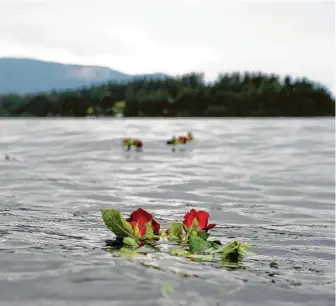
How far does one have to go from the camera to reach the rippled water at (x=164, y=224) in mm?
4629

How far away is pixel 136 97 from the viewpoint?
458 ft

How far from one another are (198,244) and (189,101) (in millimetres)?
131630

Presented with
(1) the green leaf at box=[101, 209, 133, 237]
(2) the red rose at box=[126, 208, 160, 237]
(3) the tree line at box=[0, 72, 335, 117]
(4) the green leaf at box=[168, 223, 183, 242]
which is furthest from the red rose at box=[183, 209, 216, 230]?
(3) the tree line at box=[0, 72, 335, 117]

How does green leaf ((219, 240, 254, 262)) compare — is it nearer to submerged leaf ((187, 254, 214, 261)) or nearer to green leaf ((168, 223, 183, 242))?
submerged leaf ((187, 254, 214, 261))

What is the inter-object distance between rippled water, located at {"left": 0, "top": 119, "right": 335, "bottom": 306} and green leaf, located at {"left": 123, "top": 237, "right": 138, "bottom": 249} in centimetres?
29

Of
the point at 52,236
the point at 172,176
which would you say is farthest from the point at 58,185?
the point at 52,236

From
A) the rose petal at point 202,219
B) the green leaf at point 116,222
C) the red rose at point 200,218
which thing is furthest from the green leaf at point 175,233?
the green leaf at point 116,222

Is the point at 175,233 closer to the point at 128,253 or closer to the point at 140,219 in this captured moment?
the point at 140,219

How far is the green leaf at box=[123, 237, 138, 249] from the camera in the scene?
19.7 feet

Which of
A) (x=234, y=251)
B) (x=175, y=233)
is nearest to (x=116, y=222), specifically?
(x=175, y=233)

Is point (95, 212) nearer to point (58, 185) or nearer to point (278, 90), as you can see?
point (58, 185)

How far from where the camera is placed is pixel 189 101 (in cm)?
13688

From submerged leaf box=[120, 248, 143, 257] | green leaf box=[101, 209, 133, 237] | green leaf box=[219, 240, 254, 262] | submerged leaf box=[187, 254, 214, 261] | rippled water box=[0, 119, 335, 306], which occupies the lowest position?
rippled water box=[0, 119, 335, 306]

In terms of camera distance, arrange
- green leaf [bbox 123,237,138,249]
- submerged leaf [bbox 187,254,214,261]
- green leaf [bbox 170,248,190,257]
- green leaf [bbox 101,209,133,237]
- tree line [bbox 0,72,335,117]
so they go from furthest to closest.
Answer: tree line [bbox 0,72,335,117] < green leaf [bbox 101,209,133,237] < green leaf [bbox 123,237,138,249] < green leaf [bbox 170,248,190,257] < submerged leaf [bbox 187,254,214,261]
